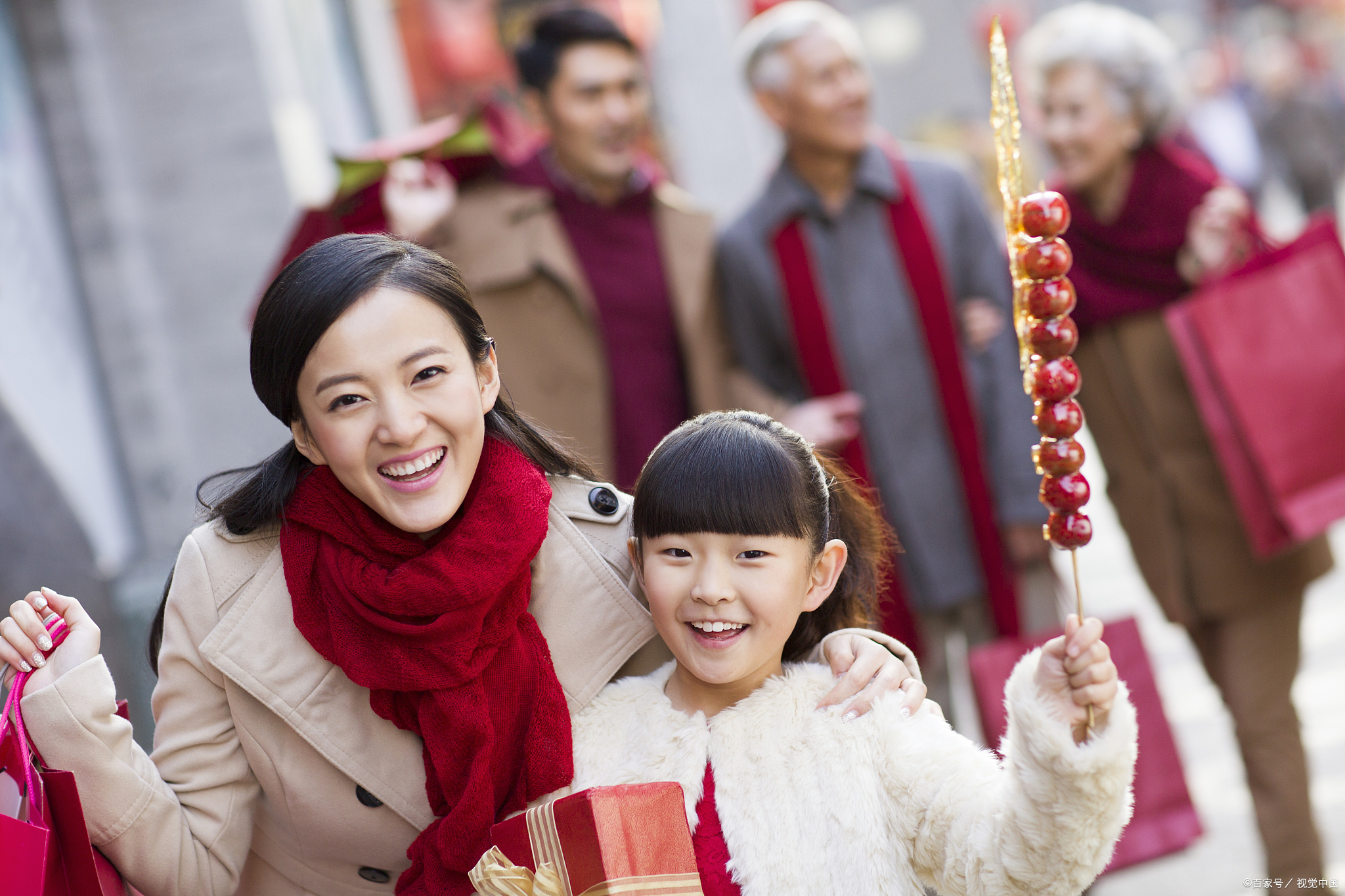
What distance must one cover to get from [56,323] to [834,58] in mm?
2900

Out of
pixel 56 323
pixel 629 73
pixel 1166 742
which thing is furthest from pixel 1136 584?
pixel 56 323

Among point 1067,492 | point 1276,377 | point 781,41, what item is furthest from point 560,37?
point 1067,492

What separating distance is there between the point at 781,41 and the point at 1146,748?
229cm

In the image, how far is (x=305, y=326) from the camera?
208cm

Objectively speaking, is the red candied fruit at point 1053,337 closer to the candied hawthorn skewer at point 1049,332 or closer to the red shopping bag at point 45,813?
the candied hawthorn skewer at point 1049,332

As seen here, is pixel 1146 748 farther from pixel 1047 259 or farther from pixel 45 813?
pixel 45 813

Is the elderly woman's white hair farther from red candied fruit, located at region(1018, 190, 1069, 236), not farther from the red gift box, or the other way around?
the red gift box

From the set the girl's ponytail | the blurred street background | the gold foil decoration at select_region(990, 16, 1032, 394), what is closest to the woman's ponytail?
the girl's ponytail

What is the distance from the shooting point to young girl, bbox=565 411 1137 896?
182cm

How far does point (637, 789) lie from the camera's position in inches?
77.3

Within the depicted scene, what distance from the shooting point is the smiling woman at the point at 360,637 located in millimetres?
2086

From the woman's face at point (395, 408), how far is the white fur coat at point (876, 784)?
1.63 ft

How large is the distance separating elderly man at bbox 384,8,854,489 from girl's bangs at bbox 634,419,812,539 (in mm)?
1751

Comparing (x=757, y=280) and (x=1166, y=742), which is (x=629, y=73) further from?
(x=1166, y=742)
